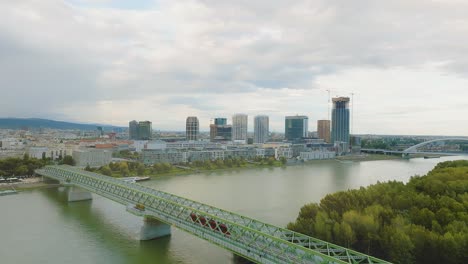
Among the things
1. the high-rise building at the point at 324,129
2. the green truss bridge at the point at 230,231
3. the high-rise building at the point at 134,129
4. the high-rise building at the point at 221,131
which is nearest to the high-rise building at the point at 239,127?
the high-rise building at the point at 221,131

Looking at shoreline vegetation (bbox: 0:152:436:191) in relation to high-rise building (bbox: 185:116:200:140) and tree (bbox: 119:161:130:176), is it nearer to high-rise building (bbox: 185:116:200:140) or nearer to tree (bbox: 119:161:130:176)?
tree (bbox: 119:161:130:176)

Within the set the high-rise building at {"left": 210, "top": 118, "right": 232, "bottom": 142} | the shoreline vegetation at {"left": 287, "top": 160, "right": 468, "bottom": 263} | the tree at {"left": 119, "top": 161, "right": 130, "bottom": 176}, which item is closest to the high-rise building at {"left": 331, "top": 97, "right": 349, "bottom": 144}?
the high-rise building at {"left": 210, "top": 118, "right": 232, "bottom": 142}

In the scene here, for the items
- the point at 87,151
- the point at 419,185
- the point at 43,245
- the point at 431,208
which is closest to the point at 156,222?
the point at 43,245

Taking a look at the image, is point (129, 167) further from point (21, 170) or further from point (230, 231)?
point (230, 231)

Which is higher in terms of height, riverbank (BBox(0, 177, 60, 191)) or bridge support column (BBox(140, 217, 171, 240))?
bridge support column (BBox(140, 217, 171, 240))

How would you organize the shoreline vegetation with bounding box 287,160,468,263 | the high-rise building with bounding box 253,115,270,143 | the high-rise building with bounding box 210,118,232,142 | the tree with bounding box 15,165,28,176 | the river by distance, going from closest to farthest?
the shoreline vegetation with bounding box 287,160,468,263 → the river → the tree with bounding box 15,165,28,176 → the high-rise building with bounding box 253,115,270,143 → the high-rise building with bounding box 210,118,232,142

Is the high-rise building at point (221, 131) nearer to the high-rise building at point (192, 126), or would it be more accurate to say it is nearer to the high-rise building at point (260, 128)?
the high-rise building at point (260, 128)
